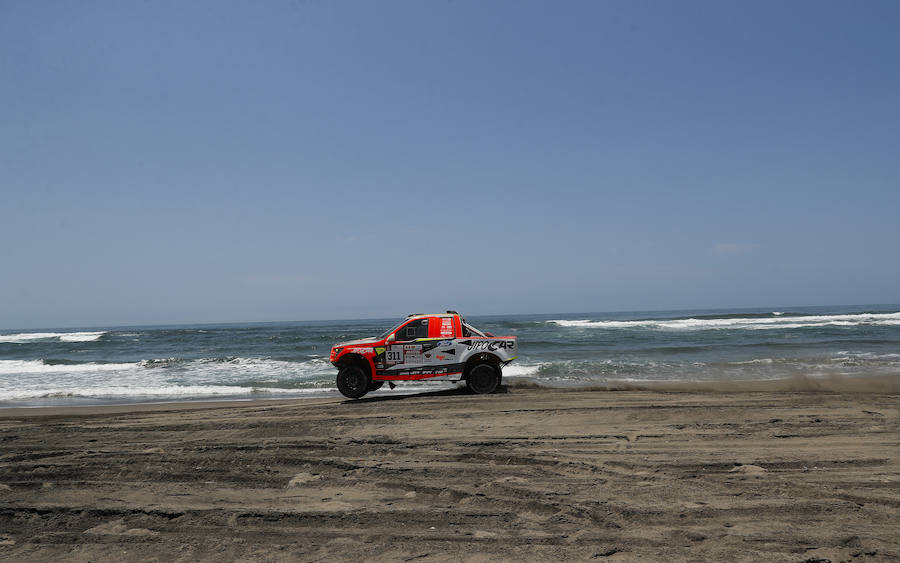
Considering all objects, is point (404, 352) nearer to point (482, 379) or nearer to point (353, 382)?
point (353, 382)

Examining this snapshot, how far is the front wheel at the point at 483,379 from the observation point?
12617mm

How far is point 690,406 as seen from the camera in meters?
9.79

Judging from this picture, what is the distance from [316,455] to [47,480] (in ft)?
10.2

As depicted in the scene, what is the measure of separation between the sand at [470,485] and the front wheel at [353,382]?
2.46 metres

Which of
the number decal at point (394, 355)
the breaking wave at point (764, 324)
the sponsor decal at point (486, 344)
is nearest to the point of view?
the number decal at point (394, 355)

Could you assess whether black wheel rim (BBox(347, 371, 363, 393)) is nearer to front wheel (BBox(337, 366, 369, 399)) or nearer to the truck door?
front wheel (BBox(337, 366, 369, 399))

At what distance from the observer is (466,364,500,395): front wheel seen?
1262 cm

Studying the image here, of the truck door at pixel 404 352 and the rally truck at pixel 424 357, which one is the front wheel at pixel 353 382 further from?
the truck door at pixel 404 352

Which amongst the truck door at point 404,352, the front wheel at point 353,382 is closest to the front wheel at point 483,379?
the truck door at point 404,352

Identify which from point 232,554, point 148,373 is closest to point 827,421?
point 232,554

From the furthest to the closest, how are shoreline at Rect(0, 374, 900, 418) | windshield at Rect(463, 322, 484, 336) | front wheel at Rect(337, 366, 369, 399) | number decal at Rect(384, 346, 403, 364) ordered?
windshield at Rect(463, 322, 484, 336)
number decal at Rect(384, 346, 403, 364)
front wheel at Rect(337, 366, 369, 399)
shoreline at Rect(0, 374, 900, 418)

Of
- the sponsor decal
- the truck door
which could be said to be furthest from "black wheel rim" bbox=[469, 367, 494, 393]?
the truck door

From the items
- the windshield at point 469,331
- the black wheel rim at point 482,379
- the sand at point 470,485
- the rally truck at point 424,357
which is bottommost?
the sand at point 470,485

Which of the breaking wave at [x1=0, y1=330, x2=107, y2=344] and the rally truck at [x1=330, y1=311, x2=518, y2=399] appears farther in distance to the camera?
the breaking wave at [x1=0, y1=330, x2=107, y2=344]
